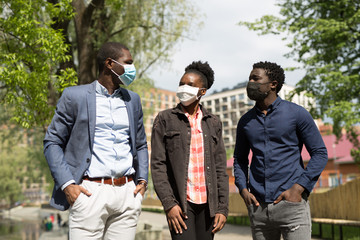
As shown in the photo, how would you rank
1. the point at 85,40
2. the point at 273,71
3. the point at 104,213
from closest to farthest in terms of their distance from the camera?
the point at 104,213
the point at 273,71
the point at 85,40

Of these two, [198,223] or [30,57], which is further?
[30,57]

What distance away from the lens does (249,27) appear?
18.3 m

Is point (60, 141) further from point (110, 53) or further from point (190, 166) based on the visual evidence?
point (190, 166)

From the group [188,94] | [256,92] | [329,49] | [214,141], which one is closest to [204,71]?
[188,94]

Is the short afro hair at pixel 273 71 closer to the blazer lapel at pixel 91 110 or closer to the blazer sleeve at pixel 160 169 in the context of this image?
the blazer sleeve at pixel 160 169

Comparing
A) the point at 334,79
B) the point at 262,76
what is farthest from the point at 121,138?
the point at 334,79

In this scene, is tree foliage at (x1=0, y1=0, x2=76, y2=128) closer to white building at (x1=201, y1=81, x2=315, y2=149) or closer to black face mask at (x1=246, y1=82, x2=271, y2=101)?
black face mask at (x1=246, y1=82, x2=271, y2=101)

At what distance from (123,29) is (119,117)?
11.5 metres

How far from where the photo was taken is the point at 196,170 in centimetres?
361

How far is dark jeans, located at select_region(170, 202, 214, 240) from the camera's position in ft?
11.5

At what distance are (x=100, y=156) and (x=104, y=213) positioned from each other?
41 centimetres

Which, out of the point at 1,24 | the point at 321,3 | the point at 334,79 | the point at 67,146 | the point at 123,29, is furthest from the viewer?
the point at 321,3

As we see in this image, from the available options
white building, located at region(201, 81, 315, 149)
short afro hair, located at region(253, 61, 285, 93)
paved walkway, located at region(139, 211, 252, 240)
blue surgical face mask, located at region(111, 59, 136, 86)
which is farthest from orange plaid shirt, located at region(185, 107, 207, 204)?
white building, located at region(201, 81, 315, 149)

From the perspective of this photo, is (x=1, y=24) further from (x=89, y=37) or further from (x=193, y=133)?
(x=193, y=133)
